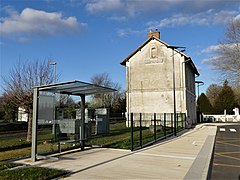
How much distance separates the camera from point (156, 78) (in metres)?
30.4

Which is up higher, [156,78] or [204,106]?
[156,78]

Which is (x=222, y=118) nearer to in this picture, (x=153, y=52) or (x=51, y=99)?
(x=153, y=52)

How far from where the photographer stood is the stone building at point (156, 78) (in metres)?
29.1

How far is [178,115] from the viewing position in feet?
84.4

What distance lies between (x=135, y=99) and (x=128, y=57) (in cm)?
594

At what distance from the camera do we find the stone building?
2908 cm

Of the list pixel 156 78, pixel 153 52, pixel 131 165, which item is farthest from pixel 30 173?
pixel 153 52

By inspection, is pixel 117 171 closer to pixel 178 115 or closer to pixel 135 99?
pixel 178 115

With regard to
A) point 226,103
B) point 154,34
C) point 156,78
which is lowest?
point 226,103

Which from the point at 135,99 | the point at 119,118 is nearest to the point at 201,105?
the point at 119,118

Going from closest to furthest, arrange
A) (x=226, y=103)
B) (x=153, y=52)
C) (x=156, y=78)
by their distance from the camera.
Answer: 1. (x=156, y=78)
2. (x=153, y=52)
3. (x=226, y=103)

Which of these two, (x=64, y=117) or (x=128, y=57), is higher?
(x=128, y=57)

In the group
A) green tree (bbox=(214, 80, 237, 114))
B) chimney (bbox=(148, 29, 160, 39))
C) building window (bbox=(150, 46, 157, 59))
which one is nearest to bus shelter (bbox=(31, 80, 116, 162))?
building window (bbox=(150, 46, 157, 59))

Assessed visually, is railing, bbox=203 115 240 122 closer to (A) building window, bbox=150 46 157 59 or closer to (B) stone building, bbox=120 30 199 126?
(B) stone building, bbox=120 30 199 126
